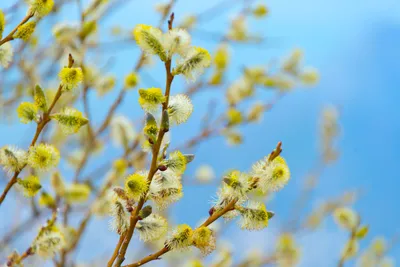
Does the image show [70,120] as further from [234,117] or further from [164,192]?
[234,117]

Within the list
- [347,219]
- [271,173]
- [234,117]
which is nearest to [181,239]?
[271,173]

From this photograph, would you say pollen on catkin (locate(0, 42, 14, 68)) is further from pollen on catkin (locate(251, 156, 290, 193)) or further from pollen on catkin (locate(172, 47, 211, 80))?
pollen on catkin (locate(251, 156, 290, 193))

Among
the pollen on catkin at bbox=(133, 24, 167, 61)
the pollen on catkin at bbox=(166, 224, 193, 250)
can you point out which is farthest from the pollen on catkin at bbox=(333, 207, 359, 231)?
the pollen on catkin at bbox=(133, 24, 167, 61)

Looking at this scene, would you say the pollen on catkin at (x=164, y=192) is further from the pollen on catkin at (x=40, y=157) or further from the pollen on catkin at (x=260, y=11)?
the pollen on catkin at (x=260, y=11)

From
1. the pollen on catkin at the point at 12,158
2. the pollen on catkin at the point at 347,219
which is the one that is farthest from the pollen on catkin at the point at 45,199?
the pollen on catkin at the point at 347,219

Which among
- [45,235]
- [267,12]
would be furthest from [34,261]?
[267,12]

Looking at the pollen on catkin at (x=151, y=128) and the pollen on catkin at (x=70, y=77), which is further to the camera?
the pollen on catkin at (x=70, y=77)

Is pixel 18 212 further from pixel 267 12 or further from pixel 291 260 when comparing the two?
pixel 267 12
